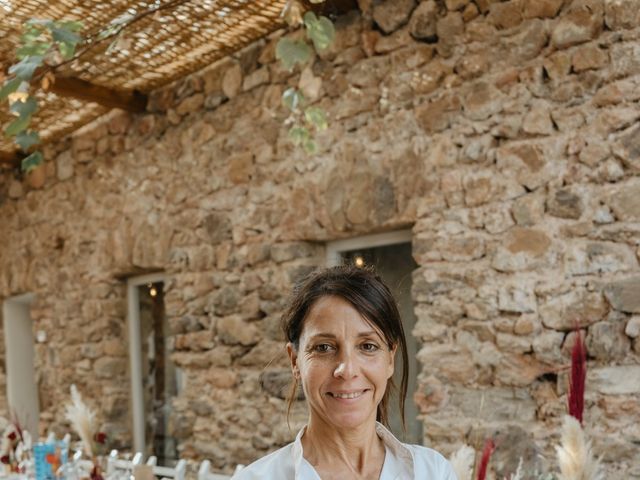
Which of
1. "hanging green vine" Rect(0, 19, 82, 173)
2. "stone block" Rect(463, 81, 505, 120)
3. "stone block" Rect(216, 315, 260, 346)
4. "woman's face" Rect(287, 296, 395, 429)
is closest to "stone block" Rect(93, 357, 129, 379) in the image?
"stone block" Rect(216, 315, 260, 346)

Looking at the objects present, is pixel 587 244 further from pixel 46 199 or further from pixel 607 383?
pixel 46 199

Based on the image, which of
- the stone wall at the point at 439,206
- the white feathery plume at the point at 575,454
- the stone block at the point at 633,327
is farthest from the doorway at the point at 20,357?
the white feathery plume at the point at 575,454

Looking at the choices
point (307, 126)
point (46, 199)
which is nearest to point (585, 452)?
point (307, 126)

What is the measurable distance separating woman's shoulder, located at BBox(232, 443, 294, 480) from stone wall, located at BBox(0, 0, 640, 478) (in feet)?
2.04

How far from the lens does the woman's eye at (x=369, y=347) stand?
1.49 m

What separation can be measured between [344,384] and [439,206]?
85.4 inches

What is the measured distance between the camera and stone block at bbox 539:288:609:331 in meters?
2.99

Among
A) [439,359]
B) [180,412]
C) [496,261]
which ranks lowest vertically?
[180,412]

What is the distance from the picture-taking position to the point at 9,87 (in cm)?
274

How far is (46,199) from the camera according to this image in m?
6.33

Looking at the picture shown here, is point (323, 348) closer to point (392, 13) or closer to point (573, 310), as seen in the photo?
point (573, 310)

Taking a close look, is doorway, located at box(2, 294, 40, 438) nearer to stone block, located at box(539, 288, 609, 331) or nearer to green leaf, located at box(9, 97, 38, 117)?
green leaf, located at box(9, 97, 38, 117)

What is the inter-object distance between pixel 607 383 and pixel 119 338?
3.91 metres

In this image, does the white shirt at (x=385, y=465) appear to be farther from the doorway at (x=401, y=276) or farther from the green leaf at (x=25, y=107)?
the doorway at (x=401, y=276)
